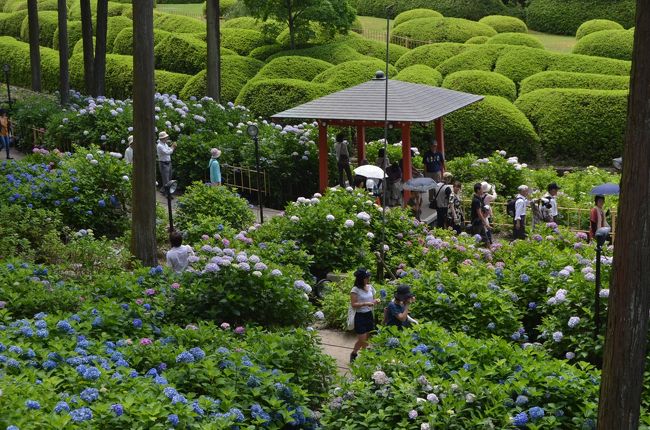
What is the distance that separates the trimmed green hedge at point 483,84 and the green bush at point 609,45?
4362 millimetres

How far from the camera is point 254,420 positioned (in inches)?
355

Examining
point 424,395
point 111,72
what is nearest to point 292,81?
point 111,72

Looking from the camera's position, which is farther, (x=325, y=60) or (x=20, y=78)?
(x=20, y=78)

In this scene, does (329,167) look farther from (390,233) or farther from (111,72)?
(111,72)

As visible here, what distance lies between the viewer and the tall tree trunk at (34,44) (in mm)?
33219

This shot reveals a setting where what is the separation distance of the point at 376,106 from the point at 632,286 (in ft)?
40.3

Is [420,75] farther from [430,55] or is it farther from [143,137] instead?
[143,137]

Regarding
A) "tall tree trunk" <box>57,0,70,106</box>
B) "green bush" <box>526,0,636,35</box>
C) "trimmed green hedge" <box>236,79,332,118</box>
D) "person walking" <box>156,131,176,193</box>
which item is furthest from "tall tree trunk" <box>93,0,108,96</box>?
"green bush" <box>526,0,636,35</box>

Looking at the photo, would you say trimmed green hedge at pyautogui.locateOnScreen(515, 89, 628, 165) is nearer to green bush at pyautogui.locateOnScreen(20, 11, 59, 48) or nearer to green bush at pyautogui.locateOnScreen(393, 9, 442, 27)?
green bush at pyautogui.locateOnScreen(393, 9, 442, 27)

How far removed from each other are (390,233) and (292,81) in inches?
467

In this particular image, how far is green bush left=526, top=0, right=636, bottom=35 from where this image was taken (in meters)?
39.2

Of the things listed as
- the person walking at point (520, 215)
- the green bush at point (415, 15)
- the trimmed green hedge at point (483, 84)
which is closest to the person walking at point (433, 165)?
the person walking at point (520, 215)

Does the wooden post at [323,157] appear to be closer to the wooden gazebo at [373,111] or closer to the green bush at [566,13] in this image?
the wooden gazebo at [373,111]

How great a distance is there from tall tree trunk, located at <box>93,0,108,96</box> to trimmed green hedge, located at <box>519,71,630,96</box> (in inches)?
423
